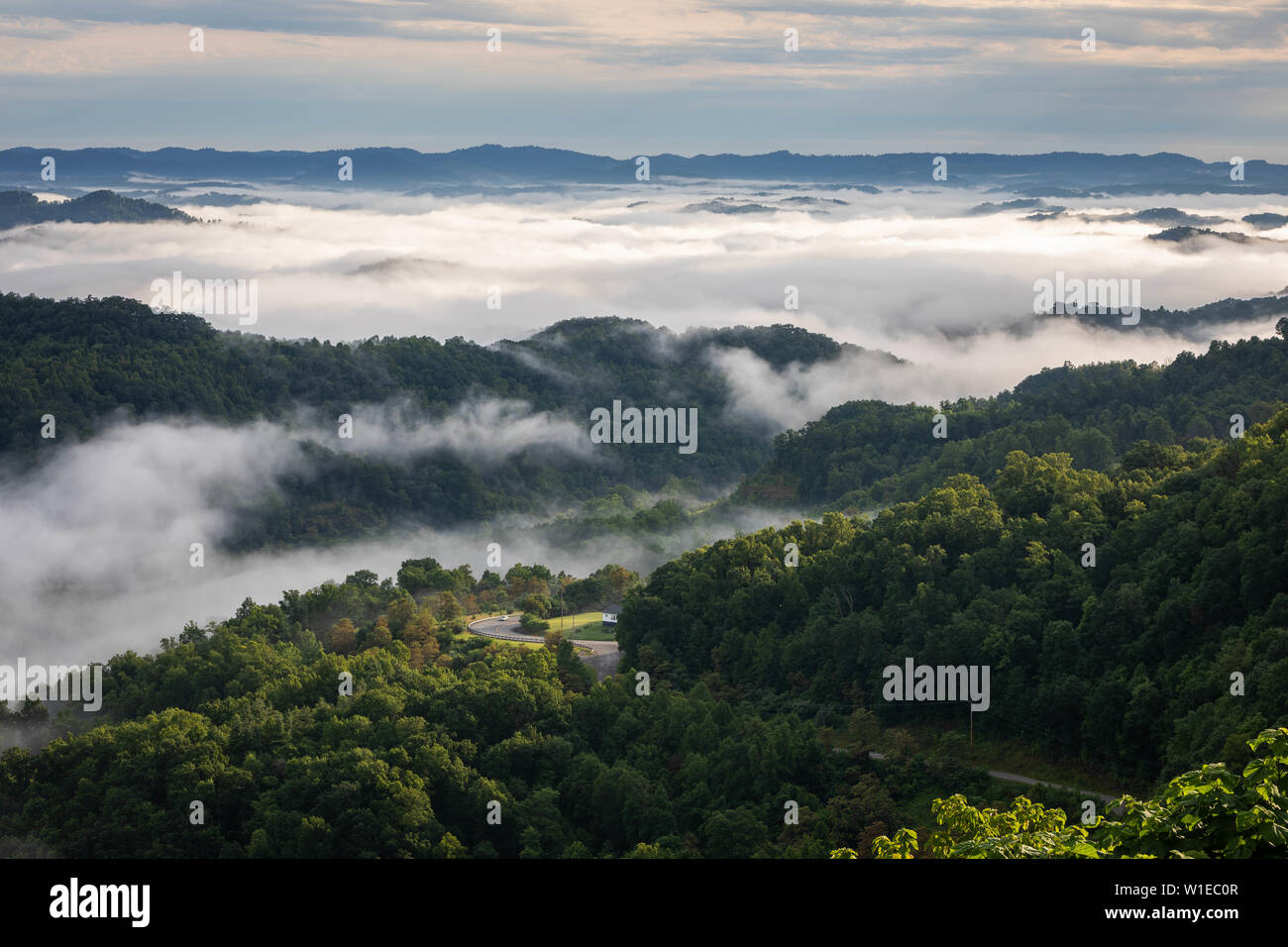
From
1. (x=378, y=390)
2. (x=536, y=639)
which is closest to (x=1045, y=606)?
(x=536, y=639)

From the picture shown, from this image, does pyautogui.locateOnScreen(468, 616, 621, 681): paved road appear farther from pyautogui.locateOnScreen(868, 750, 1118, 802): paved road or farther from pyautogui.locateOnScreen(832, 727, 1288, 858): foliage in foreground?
pyautogui.locateOnScreen(832, 727, 1288, 858): foliage in foreground

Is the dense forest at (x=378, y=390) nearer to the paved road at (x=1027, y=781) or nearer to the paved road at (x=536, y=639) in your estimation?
the paved road at (x=536, y=639)

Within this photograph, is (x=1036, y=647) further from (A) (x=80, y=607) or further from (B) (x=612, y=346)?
(B) (x=612, y=346)

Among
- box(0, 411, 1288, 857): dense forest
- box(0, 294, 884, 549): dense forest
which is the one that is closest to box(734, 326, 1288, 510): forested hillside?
box(0, 411, 1288, 857): dense forest

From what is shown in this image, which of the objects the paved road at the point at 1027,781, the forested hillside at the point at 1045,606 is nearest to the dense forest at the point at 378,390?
the forested hillside at the point at 1045,606
